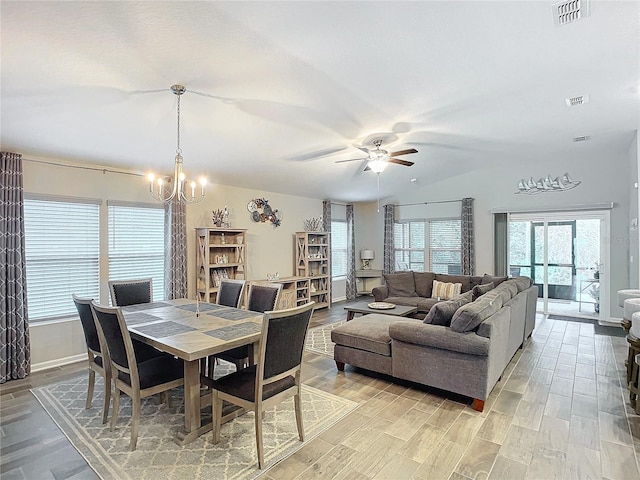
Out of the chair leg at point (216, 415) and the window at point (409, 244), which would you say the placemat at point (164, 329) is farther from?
the window at point (409, 244)

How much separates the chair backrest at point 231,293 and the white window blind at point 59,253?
1780 millimetres

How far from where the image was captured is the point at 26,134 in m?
3.43

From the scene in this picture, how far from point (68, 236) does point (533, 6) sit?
527cm

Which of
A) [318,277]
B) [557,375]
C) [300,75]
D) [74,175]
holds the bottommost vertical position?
[557,375]

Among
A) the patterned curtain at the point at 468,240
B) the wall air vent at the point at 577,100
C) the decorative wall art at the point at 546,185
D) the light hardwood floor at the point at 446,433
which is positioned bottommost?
the light hardwood floor at the point at 446,433

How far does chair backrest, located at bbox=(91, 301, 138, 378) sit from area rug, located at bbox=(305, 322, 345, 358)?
2.60 meters

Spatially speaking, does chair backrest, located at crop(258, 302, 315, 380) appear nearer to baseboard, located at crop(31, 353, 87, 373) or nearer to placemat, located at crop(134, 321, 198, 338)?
placemat, located at crop(134, 321, 198, 338)

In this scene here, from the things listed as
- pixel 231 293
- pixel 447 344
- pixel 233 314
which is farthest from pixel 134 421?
pixel 447 344

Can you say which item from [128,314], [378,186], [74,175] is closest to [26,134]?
[74,175]

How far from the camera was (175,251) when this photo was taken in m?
5.09

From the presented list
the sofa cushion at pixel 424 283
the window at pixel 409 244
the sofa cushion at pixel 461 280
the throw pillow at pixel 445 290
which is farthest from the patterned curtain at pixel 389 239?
the throw pillow at pixel 445 290

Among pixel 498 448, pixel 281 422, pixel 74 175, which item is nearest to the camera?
pixel 498 448

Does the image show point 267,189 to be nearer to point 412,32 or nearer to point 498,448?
point 412,32

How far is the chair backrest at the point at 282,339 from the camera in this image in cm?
227
